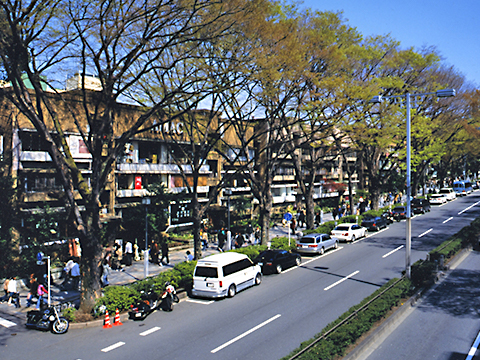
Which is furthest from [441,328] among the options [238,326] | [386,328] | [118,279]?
[118,279]

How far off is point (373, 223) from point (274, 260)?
16626 millimetres

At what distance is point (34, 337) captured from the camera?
14586 mm

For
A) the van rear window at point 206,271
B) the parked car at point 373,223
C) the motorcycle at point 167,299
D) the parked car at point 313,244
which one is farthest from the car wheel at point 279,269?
the parked car at point 373,223

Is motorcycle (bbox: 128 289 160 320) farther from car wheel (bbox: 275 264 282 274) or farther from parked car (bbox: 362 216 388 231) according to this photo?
parked car (bbox: 362 216 388 231)

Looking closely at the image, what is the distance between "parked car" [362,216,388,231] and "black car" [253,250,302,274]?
46.8 ft

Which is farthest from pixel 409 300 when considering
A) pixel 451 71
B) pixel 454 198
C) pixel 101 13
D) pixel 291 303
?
pixel 454 198

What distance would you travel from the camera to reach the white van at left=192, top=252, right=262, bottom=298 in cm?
1841

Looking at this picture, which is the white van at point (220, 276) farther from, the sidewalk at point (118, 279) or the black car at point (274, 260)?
the sidewalk at point (118, 279)

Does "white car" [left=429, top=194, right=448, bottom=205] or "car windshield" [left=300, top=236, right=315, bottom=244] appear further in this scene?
"white car" [left=429, top=194, right=448, bottom=205]

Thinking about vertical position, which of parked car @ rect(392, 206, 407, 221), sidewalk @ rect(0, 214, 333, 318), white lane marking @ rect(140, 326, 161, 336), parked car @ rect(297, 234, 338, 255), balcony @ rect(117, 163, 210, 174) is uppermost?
balcony @ rect(117, 163, 210, 174)

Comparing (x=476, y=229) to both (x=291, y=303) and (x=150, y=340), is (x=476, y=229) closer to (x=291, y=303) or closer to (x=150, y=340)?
(x=291, y=303)

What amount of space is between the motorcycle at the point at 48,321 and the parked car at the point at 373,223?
1106 inches

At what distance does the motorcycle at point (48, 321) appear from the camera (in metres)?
15.0

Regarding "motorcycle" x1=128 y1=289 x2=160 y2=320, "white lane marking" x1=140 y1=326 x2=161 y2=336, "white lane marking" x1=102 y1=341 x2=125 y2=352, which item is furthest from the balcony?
"white lane marking" x1=102 y1=341 x2=125 y2=352
